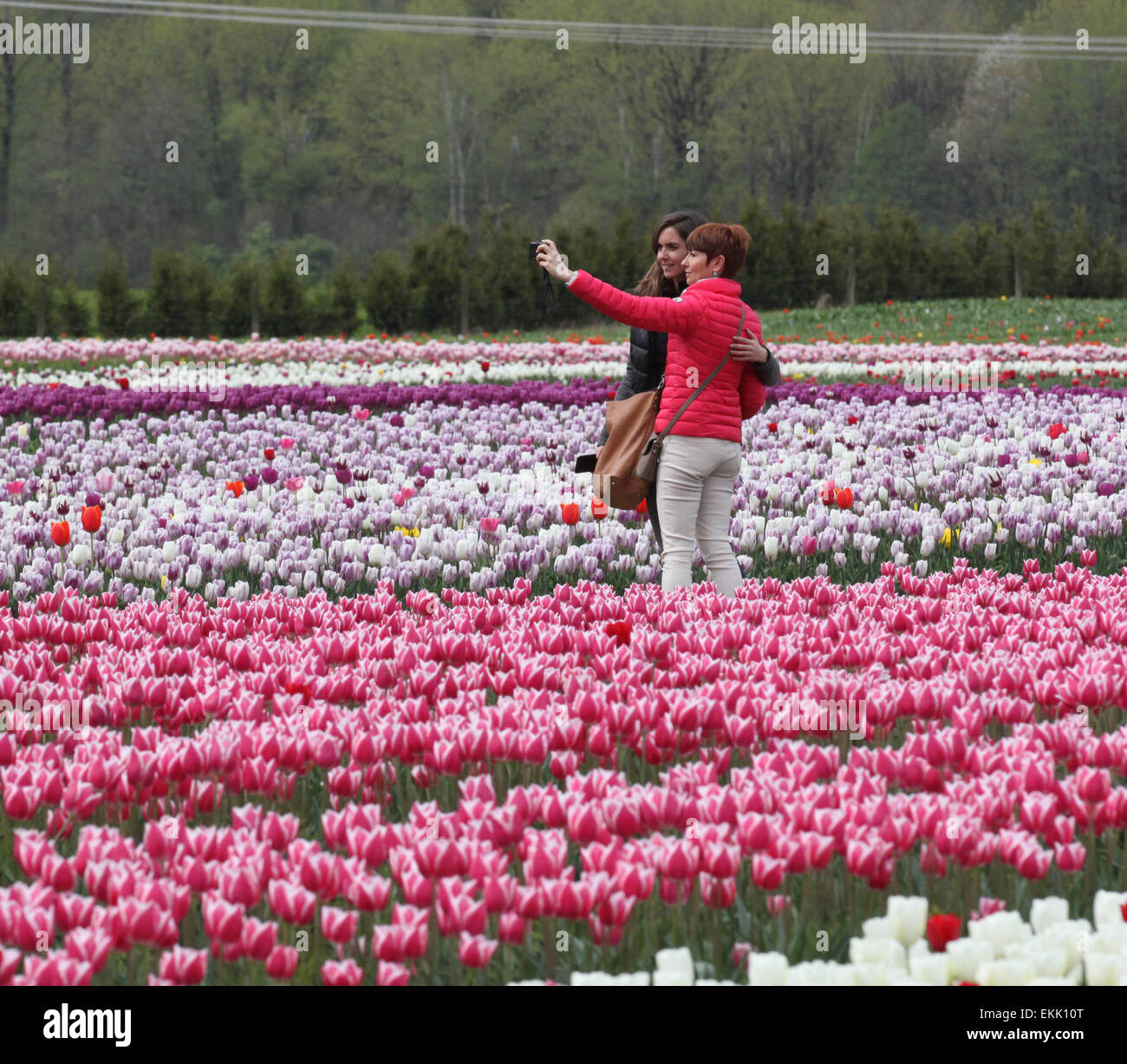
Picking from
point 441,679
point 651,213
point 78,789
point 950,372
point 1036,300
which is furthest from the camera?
point 651,213

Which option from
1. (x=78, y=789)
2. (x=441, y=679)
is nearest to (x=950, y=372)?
(x=441, y=679)

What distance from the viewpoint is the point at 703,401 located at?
6.15m

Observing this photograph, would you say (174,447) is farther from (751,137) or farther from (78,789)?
(751,137)

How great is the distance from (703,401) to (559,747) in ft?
9.34

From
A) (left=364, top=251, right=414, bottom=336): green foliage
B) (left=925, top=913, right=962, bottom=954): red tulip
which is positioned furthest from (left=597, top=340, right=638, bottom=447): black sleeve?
(left=364, top=251, right=414, bottom=336): green foliage

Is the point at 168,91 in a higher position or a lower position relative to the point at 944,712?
higher

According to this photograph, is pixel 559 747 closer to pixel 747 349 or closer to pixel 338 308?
pixel 747 349

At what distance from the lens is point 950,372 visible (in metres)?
18.1

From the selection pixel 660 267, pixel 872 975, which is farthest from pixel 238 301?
pixel 872 975

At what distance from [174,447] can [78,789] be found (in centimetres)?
857

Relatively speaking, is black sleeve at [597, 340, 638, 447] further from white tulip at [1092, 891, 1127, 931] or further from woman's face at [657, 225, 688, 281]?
white tulip at [1092, 891, 1127, 931]

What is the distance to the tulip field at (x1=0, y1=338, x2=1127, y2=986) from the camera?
2.56 m

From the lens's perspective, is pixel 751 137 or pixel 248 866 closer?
pixel 248 866

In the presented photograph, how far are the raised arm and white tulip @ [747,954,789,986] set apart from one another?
3495mm
